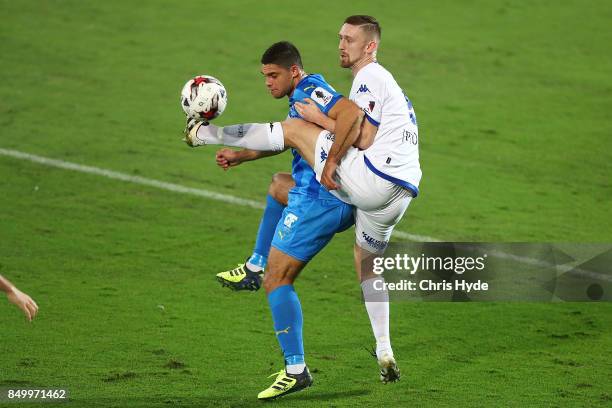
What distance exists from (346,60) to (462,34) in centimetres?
1020

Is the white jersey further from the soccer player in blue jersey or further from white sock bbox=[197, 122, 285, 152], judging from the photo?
white sock bbox=[197, 122, 285, 152]

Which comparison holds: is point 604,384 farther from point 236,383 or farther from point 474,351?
point 236,383

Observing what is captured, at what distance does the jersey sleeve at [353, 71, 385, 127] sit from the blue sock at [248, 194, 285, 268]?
1280 millimetres

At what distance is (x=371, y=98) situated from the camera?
7.53m

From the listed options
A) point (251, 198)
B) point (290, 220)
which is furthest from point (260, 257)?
point (251, 198)

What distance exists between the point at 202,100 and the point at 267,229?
1187 mm

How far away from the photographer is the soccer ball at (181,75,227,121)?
7.97 metres

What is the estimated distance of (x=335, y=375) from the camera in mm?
8234

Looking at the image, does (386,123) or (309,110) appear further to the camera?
(309,110)

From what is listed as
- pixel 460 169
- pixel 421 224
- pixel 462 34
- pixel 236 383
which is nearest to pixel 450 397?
pixel 236 383

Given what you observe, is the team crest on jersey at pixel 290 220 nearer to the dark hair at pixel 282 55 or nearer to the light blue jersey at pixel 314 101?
the light blue jersey at pixel 314 101

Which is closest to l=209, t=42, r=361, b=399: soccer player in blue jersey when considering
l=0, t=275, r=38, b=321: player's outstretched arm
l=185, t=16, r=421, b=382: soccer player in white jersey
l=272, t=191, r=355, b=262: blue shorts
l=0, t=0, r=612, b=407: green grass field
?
l=272, t=191, r=355, b=262: blue shorts

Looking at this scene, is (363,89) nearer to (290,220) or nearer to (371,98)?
(371,98)

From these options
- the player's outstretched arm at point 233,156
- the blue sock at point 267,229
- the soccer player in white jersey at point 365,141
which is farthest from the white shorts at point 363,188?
the blue sock at point 267,229
